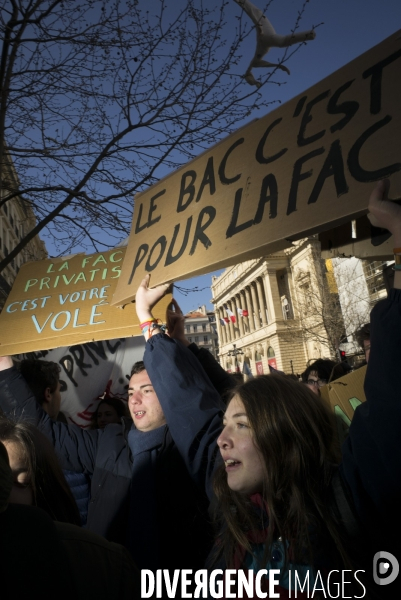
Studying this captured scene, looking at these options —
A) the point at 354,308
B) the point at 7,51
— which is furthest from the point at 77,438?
the point at 354,308

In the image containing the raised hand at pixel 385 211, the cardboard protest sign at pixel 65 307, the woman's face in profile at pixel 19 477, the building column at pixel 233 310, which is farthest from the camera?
the building column at pixel 233 310

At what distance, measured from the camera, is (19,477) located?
1555 millimetres

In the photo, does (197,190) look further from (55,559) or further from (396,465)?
(55,559)

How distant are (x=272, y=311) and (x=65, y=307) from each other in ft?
163

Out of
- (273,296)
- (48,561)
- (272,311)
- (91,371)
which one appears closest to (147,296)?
(48,561)

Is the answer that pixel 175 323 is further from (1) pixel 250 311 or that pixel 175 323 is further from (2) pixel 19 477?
(1) pixel 250 311

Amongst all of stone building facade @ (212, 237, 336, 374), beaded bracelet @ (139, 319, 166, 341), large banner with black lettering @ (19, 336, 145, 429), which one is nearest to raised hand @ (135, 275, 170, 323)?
beaded bracelet @ (139, 319, 166, 341)

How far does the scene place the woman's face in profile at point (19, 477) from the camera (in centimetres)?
150

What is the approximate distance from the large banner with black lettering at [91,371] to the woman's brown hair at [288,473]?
2465 millimetres

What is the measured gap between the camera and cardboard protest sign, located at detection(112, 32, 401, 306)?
5.04 ft

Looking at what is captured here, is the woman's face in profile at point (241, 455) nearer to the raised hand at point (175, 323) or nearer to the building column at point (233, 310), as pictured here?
the raised hand at point (175, 323)

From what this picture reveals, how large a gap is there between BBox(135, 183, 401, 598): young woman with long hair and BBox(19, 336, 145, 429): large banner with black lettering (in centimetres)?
228

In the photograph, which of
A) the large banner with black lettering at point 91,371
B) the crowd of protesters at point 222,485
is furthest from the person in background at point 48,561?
the large banner with black lettering at point 91,371

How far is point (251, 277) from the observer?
56.5m
